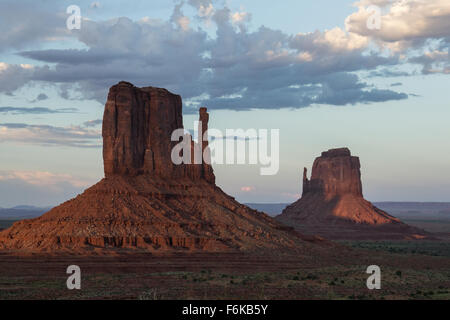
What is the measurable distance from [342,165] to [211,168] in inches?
3489

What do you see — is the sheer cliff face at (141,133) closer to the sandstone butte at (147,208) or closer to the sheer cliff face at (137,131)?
Result: the sheer cliff face at (137,131)

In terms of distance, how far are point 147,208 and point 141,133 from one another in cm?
1214

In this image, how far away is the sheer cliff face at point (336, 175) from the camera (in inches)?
6929

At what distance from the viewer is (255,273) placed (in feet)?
221

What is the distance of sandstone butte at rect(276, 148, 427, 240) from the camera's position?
505ft

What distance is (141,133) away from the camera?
91500mm

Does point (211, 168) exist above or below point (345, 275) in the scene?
above

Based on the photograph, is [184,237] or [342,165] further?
[342,165]

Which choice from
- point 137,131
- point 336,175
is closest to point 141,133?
point 137,131

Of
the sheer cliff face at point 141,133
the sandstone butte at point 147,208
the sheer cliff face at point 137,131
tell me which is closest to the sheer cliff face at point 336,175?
the sandstone butte at point 147,208
